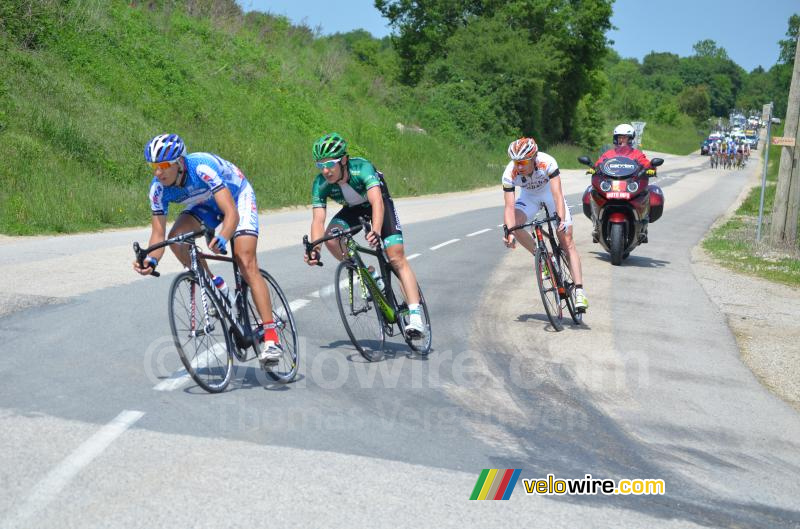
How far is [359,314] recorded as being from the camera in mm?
Result: 7578

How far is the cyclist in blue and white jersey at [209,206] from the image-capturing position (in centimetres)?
618

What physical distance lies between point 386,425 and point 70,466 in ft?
6.12

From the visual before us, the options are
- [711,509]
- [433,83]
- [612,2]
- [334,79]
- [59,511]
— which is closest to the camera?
[59,511]

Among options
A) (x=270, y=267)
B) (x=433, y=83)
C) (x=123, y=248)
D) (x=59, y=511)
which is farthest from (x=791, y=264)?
(x=433, y=83)

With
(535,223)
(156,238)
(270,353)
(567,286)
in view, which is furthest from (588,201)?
(156,238)

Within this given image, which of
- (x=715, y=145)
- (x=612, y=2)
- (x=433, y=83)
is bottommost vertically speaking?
(x=715, y=145)

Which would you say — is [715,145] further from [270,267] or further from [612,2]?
[270,267]

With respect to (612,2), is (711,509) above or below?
below

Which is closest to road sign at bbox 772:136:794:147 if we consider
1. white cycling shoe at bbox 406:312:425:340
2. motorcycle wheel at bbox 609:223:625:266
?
motorcycle wheel at bbox 609:223:625:266

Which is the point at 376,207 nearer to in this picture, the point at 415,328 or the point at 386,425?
the point at 415,328

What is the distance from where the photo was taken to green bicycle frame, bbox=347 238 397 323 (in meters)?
7.44

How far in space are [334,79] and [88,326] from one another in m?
35.7

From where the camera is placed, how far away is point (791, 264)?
614 inches

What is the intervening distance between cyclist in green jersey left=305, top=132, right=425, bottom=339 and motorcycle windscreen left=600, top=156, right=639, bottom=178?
289 inches
